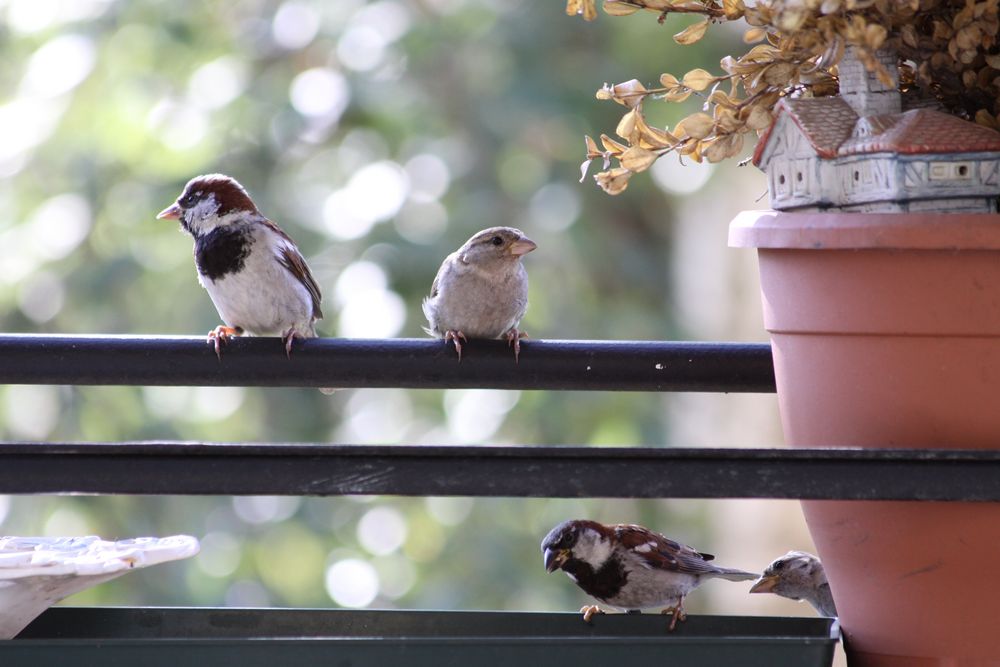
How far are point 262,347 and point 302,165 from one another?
4.82 meters

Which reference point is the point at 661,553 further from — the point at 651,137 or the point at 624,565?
the point at 651,137

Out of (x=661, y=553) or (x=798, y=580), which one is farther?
(x=661, y=553)

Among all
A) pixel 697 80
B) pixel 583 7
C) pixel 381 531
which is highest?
pixel 583 7

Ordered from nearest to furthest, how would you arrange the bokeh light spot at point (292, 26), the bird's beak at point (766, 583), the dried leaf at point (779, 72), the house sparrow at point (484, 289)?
1. the dried leaf at point (779, 72)
2. the bird's beak at point (766, 583)
3. the house sparrow at point (484, 289)
4. the bokeh light spot at point (292, 26)

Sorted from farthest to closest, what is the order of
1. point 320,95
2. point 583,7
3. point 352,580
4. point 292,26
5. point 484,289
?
1. point 292,26
2. point 352,580
3. point 320,95
4. point 484,289
5. point 583,7

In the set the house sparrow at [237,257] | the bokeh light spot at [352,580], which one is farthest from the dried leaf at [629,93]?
the bokeh light spot at [352,580]

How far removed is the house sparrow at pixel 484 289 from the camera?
9.52 feet

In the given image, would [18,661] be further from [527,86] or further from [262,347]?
[527,86]

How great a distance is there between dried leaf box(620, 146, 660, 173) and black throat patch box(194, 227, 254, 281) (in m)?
1.45

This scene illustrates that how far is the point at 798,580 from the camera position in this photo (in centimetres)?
212

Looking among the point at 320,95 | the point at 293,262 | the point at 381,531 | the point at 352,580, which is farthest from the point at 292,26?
the point at 293,262

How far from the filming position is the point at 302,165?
6.52 m

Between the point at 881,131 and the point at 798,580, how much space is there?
85 centimetres

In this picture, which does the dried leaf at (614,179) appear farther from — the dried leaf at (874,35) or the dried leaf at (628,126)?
the dried leaf at (874,35)
